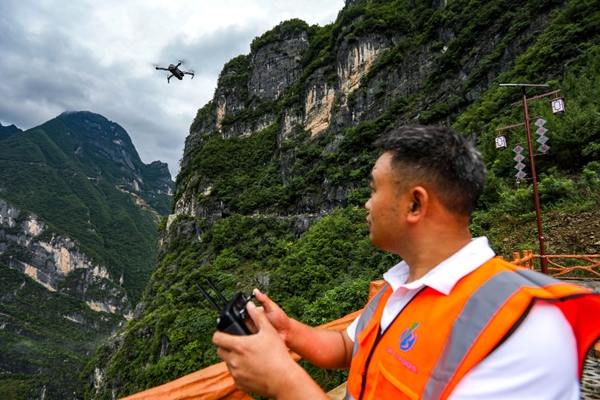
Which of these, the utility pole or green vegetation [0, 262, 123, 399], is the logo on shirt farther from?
green vegetation [0, 262, 123, 399]

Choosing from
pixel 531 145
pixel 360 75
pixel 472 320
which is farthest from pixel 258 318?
pixel 360 75

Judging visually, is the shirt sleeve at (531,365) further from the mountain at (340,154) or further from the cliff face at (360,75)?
the cliff face at (360,75)

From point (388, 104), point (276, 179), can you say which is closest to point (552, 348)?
point (388, 104)

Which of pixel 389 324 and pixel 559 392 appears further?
pixel 389 324

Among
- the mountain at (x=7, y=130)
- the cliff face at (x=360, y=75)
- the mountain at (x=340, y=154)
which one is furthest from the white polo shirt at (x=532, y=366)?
the mountain at (x=7, y=130)

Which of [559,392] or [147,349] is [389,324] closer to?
[559,392]

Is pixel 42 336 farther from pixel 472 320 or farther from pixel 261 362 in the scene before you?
pixel 472 320
